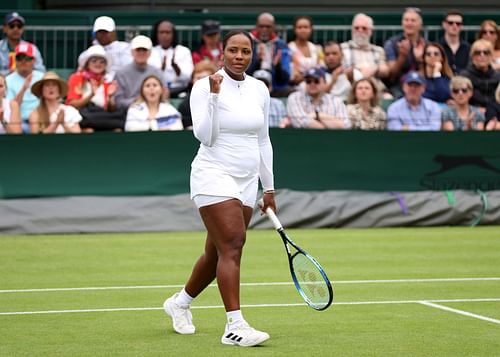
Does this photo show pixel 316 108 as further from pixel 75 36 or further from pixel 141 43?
pixel 75 36

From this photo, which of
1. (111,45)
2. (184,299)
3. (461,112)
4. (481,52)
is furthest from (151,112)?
(184,299)

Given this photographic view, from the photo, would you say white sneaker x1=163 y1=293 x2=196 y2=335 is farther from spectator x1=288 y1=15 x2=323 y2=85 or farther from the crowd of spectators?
spectator x1=288 y1=15 x2=323 y2=85

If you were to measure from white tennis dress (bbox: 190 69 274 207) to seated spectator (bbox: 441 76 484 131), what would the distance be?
9385 mm

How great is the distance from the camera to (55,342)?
306 inches

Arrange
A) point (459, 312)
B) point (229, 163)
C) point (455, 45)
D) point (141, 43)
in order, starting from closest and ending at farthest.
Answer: point (229, 163)
point (459, 312)
point (141, 43)
point (455, 45)

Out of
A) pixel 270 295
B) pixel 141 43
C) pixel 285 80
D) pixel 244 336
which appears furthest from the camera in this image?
pixel 285 80

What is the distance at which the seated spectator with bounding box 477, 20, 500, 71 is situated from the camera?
62.7 feet

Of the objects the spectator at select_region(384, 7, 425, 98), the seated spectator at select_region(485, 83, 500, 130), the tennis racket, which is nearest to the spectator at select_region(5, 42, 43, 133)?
the spectator at select_region(384, 7, 425, 98)

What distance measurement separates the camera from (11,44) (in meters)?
17.9

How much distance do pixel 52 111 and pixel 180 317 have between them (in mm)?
8377

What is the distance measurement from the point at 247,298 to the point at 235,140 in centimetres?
250

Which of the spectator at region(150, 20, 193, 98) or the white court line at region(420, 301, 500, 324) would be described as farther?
the spectator at region(150, 20, 193, 98)

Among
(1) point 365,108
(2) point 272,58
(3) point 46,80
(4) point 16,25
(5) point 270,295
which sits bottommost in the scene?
(5) point 270,295

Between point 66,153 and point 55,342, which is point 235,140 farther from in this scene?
point 66,153
